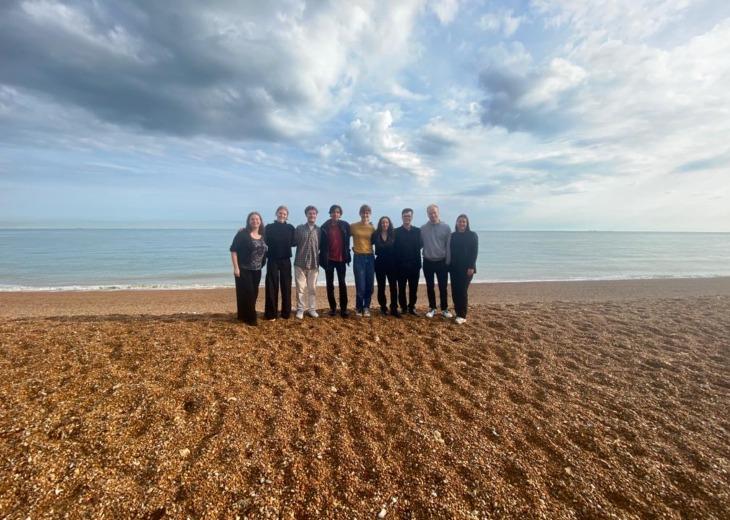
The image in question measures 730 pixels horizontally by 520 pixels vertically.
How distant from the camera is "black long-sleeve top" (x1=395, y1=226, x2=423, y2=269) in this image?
6.66 metres

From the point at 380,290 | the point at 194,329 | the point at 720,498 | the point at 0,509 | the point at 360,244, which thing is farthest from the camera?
the point at 380,290

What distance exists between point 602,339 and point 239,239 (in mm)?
7166

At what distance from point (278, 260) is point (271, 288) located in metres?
0.59

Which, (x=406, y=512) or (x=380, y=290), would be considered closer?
(x=406, y=512)

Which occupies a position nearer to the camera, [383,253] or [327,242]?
[327,242]

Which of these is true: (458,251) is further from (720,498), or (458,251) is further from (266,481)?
(266,481)

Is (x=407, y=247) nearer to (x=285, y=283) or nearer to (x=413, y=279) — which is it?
(x=413, y=279)

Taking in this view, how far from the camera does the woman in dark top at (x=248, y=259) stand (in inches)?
239

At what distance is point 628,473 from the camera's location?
111 inches

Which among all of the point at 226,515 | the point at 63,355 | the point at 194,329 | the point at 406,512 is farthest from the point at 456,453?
the point at 63,355

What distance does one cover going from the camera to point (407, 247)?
6664 mm

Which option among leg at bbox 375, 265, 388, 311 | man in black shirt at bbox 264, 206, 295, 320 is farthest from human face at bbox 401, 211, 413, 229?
man in black shirt at bbox 264, 206, 295, 320

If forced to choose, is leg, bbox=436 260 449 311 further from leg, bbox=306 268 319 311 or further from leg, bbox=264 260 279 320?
leg, bbox=264 260 279 320

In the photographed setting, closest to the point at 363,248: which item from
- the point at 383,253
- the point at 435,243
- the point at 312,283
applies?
the point at 383,253
